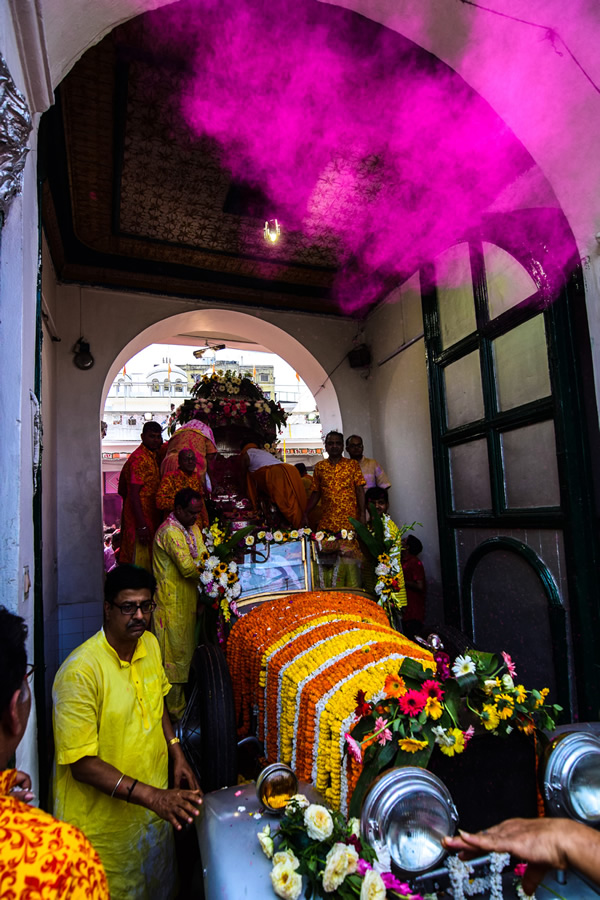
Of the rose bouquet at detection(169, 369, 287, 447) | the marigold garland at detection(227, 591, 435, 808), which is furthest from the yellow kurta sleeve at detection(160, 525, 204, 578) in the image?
the rose bouquet at detection(169, 369, 287, 447)

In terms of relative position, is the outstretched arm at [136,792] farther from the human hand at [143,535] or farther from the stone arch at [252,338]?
the stone arch at [252,338]

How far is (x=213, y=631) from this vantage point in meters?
3.61

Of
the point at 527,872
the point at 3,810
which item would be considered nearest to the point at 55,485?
the point at 3,810

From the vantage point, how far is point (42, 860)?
0.98 meters

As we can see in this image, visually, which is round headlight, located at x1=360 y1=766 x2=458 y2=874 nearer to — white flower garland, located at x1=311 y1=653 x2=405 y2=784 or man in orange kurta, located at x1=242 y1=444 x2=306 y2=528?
white flower garland, located at x1=311 y1=653 x2=405 y2=784

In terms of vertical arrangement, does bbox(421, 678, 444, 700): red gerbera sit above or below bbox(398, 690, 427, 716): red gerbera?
above

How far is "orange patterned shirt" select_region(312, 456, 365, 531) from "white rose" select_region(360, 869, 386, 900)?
420cm

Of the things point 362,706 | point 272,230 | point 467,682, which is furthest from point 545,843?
point 272,230

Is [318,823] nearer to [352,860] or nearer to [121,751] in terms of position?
[352,860]

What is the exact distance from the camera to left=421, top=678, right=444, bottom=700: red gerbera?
1560mm

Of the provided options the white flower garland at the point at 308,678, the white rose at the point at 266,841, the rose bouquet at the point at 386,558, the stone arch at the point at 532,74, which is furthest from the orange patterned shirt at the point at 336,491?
the white rose at the point at 266,841

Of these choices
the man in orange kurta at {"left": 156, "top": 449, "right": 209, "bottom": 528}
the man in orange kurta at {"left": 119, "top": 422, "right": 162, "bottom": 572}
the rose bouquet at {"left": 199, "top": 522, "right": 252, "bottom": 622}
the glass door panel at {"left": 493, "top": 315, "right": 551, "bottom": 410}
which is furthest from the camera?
the man in orange kurta at {"left": 119, "top": 422, "right": 162, "bottom": 572}

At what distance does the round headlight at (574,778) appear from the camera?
1436 millimetres

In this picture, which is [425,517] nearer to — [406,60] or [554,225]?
[554,225]
